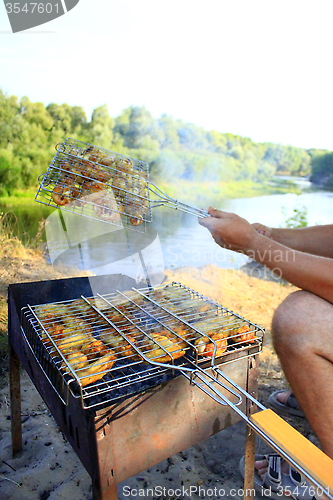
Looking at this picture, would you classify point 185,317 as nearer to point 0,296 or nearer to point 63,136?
point 0,296

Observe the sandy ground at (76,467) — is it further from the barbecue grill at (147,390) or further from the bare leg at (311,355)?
the bare leg at (311,355)

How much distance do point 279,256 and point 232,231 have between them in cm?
28

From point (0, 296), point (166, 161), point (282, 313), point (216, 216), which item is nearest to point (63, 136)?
point (166, 161)

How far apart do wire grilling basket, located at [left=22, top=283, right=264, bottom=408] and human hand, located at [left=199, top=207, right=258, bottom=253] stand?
373 millimetres

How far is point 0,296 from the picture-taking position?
3.20m

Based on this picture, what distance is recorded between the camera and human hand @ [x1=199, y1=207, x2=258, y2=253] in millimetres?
1751

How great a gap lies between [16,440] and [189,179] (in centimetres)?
876

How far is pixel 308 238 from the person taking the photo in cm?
231

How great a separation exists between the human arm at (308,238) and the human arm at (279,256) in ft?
1.82

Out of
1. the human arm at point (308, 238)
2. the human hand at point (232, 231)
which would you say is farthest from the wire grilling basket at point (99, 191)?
the human arm at point (308, 238)

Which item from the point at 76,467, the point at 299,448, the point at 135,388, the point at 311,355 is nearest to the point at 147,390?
the point at 135,388

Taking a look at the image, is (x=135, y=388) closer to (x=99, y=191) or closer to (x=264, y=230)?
(x=99, y=191)

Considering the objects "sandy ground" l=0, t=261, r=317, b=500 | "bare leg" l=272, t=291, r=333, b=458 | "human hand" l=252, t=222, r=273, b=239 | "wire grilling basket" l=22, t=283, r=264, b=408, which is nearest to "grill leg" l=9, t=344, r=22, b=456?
"sandy ground" l=0, t=261, r=317, b=500

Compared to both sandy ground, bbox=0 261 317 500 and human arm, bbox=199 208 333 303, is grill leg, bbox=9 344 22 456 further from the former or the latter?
human arm, bbox=199 208 333 303
